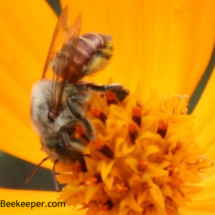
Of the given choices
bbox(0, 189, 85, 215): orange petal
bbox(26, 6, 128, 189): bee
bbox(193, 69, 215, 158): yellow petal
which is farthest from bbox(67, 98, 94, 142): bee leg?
bbox(193, 69, 215, 158): yellow petal

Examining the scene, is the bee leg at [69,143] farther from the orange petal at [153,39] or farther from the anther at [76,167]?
the orange petal at [153,39]

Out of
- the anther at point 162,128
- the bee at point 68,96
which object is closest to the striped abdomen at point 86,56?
the bee at point 68,96

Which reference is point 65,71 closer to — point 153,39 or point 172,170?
point 172,170

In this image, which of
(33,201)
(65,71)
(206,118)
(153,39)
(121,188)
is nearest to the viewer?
(65,71)

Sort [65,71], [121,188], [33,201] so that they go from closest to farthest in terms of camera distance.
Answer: [65,71] → [121,188] → [33,201]

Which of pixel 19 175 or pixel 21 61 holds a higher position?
pixel 21 61

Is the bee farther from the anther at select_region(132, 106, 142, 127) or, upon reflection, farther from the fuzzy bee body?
the anther at select_region(132, 106, 142, 127)

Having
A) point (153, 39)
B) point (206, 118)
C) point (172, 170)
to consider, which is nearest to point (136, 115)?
point (172, 170)
